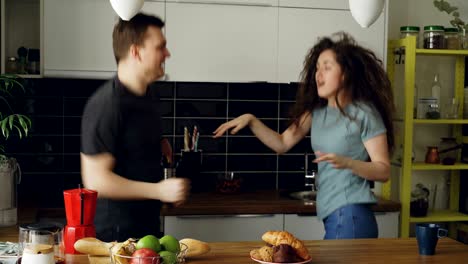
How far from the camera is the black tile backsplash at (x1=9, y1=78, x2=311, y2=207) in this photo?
4.16m

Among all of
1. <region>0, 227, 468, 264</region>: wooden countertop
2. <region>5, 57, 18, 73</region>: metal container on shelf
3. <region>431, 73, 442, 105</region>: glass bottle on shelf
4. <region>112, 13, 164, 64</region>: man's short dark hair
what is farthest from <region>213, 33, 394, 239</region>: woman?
<region>5, 57, 18, 73</region>: metal container on shelf

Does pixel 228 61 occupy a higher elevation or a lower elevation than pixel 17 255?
higher

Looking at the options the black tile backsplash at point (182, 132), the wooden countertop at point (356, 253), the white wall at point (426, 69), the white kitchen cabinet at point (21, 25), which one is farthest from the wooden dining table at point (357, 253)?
the white kitchen cabinet at point (21, 25)

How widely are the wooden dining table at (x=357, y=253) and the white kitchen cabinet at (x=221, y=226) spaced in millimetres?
1114

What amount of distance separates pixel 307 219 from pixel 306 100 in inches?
31.9

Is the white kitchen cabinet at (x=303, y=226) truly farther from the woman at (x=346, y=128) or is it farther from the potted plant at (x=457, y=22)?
the potted plant at (x=457, y=22)

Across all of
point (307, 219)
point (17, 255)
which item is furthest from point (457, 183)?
point (17, 255)

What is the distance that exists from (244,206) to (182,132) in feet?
2.48

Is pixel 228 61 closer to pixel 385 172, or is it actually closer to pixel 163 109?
pixel 163 109

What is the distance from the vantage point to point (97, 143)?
2615 millimetres

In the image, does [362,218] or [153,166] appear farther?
[362,218]

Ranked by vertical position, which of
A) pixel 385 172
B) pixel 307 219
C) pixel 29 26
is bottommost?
pixel 307 219

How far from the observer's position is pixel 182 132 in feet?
14.2

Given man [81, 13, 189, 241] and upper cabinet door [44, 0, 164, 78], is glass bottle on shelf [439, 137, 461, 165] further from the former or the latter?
man [81, 13, 189, 241]
